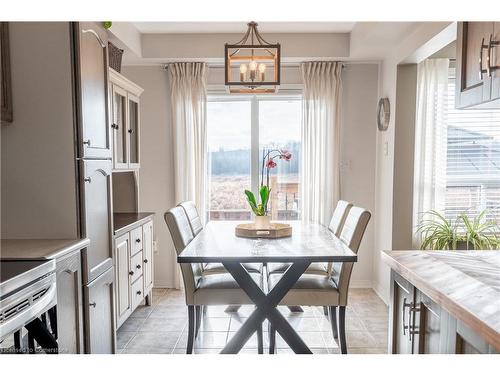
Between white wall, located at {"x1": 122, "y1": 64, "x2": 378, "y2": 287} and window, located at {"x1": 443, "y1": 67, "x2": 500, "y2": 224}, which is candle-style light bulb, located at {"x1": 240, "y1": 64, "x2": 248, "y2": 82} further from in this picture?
window, located at {"x1": 443, "y1": 67, "x2": 500, "y2": 224}

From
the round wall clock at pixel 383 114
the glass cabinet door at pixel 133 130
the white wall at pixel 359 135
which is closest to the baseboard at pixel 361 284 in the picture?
the white wall at pixel 359 135

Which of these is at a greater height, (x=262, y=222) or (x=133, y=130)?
(x=133, y=130)

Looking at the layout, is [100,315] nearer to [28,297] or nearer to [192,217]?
[28,297]

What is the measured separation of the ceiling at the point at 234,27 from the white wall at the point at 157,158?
0.48 meters

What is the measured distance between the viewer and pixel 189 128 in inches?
146

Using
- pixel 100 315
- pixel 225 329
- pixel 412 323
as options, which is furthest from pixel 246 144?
pixel 412 323

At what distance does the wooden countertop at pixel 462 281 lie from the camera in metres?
0.91

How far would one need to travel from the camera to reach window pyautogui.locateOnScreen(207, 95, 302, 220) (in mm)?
3859

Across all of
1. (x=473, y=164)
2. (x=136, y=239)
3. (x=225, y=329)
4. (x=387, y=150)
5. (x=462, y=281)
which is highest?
(x=387, y=150)

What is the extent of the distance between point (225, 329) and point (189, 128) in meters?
1.95

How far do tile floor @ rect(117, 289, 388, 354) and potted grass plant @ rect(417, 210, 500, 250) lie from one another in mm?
761

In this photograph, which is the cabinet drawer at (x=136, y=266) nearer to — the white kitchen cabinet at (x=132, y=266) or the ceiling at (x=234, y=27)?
the white kitchen cabinet at (x=132, y=266)
